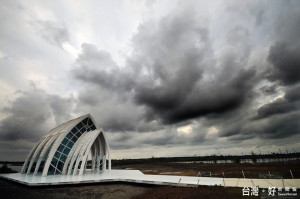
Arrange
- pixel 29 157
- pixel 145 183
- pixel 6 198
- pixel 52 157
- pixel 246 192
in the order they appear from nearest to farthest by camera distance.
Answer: pixel 246 192 → pixel 6 198 → pixel 145 183 → pixel 52 157 → pixel 29 157

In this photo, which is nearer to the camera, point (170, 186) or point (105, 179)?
point (170, 186)

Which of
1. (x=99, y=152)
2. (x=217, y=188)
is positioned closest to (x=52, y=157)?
(x=99, y=152)

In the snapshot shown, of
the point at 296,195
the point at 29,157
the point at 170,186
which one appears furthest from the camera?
the point at 29,157

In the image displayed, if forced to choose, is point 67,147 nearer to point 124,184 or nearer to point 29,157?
point 29,157

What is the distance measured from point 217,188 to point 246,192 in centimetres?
216

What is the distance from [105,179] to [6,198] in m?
8.08

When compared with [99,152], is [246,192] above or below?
below

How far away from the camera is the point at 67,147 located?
24.3 meters

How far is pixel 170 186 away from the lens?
14.4 metres

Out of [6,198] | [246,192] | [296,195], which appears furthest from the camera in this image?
[6,198]

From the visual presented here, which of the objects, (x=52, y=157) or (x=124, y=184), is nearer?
(x=124, y=184)

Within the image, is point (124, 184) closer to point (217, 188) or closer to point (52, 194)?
point (52, 194)

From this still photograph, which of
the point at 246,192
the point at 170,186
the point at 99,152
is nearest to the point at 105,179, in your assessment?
the point at 170,186

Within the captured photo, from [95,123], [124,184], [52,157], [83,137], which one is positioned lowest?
[124,184]
